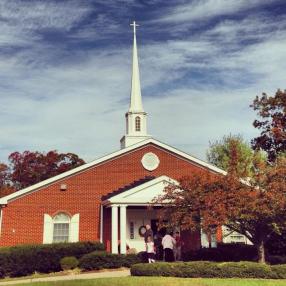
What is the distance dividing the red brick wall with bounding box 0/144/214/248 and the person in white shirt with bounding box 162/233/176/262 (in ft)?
19.4

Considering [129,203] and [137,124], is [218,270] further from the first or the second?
[137,124]

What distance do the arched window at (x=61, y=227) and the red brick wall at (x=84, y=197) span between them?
0.42 m

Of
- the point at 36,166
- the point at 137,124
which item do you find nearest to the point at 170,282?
the point at 137,124

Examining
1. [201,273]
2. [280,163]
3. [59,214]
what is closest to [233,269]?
[201,273]

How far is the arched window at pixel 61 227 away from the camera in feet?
90.9

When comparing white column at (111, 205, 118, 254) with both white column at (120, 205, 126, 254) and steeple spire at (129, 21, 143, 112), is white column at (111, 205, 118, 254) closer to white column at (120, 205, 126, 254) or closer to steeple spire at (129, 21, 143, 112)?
white column at (120, 205, 126, 254)

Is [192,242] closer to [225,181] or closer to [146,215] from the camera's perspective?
[146,215]

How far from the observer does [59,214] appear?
2802 cm

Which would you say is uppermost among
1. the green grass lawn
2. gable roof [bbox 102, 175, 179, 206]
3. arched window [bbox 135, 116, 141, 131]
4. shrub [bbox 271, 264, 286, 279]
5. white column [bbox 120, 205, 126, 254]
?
arched window [bbox 135, 116, 141, 131]

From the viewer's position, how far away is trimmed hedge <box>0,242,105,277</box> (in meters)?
22.2

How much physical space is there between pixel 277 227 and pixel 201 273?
3970 millimetres

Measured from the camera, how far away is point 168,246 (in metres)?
22.2

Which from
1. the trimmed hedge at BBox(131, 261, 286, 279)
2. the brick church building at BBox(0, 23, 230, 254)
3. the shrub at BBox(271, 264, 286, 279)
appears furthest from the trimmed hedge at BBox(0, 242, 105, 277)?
the shrub at BBox(271, 264, 286, 279)

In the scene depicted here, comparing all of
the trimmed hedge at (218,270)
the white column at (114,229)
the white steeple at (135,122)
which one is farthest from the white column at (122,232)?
the white steeple at (135,122)
